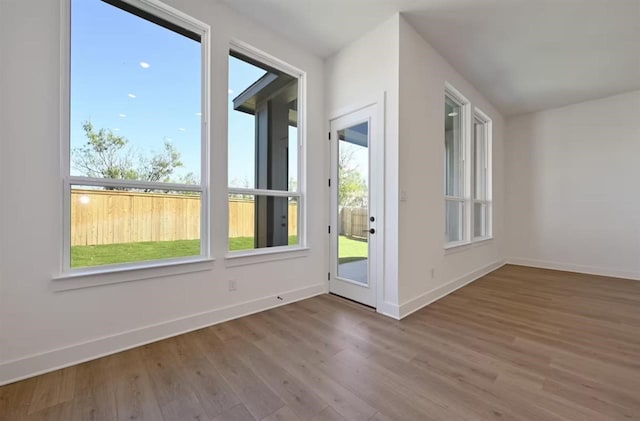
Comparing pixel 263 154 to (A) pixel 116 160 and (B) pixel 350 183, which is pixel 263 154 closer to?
(B) pixel 350 183

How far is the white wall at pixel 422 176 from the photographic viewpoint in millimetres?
2879

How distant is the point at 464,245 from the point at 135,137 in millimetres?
4339

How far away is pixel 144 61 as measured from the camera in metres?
2.41

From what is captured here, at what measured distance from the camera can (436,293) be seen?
3342 millimetres

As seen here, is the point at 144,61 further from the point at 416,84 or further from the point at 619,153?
the point at 619,153

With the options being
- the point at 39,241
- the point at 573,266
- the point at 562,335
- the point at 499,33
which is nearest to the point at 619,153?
the point at 573,266

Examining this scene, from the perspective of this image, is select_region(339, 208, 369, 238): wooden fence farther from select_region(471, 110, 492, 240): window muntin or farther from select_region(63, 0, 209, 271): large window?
select_region(471, 110, 492, 240): window muntin

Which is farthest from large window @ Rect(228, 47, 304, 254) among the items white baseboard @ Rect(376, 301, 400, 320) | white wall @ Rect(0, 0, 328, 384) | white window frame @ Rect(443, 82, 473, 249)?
white window frame @ Rect(443, 82, 473, 249)

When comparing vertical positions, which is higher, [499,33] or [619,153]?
[499,33]

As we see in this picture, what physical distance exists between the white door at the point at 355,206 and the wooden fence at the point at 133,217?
133cm

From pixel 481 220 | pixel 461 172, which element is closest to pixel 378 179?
pixel 461 172

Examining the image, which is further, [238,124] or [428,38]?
[428,38]

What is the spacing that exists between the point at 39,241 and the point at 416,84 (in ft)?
12.1

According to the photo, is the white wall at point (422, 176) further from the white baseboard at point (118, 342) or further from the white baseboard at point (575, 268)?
the white baseboard at point (575, 268)
